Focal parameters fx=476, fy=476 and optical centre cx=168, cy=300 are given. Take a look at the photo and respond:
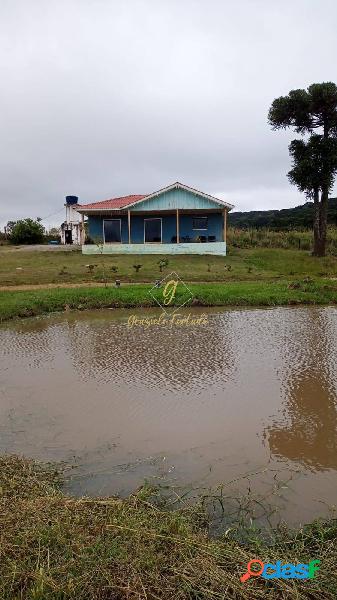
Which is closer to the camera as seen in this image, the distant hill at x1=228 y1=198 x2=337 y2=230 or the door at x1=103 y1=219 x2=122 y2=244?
the door at x1=103 y1=219 x2=122 y2=244

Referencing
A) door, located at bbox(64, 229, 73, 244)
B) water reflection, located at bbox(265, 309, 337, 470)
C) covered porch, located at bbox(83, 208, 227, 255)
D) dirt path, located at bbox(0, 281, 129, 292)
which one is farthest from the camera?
door, located at bbox(64, 229, 73, 244)

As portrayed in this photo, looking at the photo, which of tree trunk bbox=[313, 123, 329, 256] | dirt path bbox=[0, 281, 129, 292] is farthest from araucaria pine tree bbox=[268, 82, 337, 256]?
dirt path bbox=[0, 281, 129, 292]

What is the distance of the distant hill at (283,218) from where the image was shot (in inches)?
1757

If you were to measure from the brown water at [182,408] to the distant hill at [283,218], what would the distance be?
30.0m

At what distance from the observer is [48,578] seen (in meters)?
2.77

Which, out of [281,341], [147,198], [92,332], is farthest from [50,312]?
[147,198]

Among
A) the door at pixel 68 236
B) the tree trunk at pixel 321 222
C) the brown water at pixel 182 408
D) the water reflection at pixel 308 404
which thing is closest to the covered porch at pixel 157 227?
the tree trunk at pixel 321 222

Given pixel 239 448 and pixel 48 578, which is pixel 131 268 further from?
pixel 48 578

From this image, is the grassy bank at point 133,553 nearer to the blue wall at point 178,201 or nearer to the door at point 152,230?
the blue wall at point 178,201

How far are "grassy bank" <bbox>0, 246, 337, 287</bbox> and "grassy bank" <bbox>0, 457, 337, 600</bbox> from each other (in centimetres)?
1456

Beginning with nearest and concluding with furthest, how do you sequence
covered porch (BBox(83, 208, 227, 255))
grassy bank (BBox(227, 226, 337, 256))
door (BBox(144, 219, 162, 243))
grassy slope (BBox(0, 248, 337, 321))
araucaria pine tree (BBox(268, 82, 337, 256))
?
1. grassy slope (BBox(0, 248, 337, 321))
2. araucaria pine tree (BBox(268, 82, 337, 256))
3. covered porch (BBox(83, 208, 227, 255))
4. door (BBox(144, 219, 162, 243))
5. grassy bank (BBox(227, 226, 337, 256))

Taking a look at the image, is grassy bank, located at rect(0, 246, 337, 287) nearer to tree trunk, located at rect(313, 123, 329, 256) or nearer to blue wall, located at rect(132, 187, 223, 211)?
tree trunk, located at rect(313, 123, 329, 256)

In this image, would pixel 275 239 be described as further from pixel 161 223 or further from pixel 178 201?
pixel 178 201

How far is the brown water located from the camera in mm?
4465
